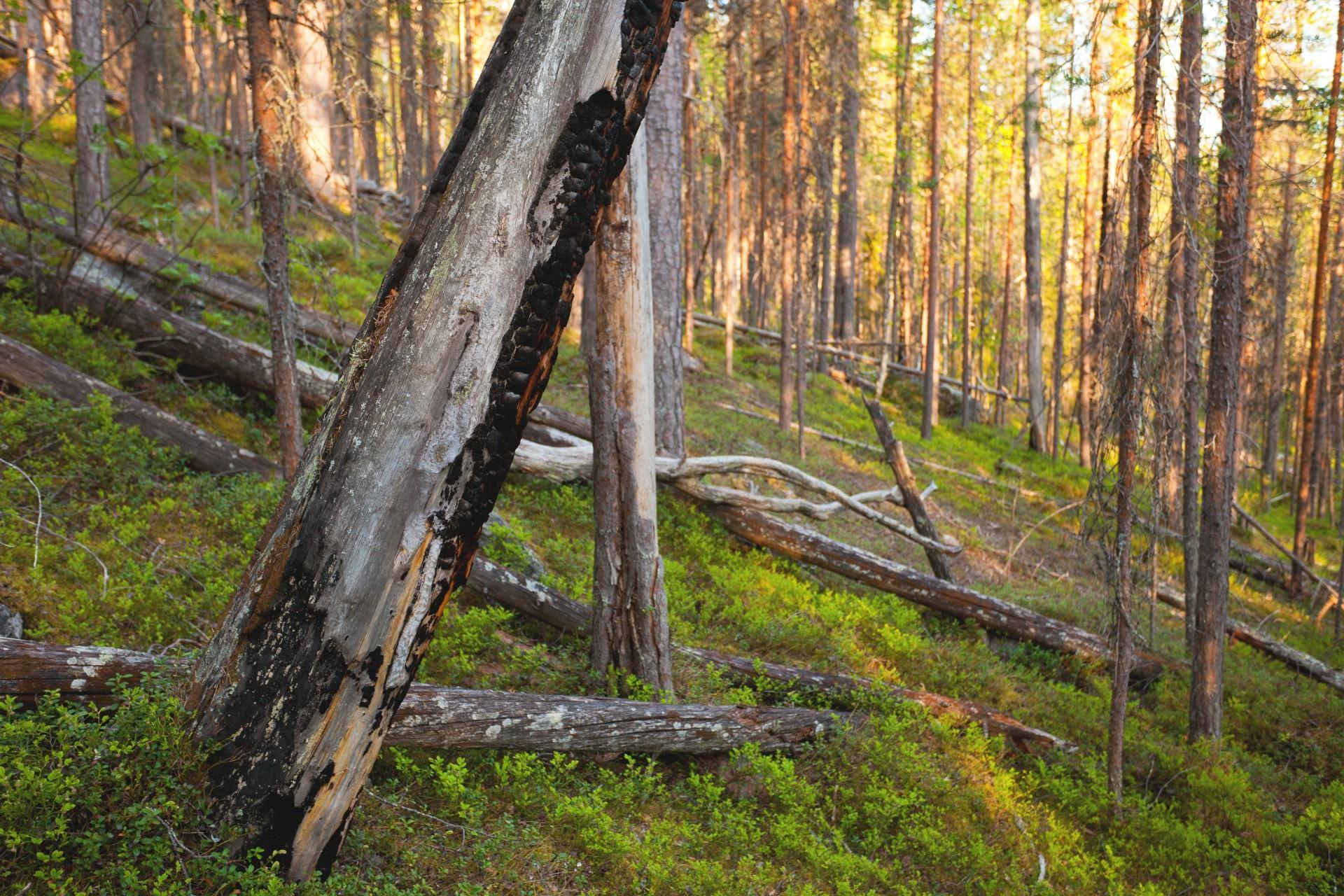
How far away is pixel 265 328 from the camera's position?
30.8ft

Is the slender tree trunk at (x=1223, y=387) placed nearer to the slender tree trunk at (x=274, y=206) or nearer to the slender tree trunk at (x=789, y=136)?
the slender tree trunk at (x=789, y=136)

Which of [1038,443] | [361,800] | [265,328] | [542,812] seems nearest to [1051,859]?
[542,812]

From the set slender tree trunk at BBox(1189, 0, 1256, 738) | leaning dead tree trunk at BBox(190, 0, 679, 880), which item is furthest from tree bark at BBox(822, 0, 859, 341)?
leaning dead tree trunk at BBox(190, 0, 679, 880)

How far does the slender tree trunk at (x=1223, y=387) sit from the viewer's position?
7789mm

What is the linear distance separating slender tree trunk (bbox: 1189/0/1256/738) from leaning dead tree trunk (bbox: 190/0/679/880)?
7364 mm

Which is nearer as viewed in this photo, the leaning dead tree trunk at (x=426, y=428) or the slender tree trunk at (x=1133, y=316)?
the leaning dead tree trunk at (x=426, y=428)

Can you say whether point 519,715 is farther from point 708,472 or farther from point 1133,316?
point 1133,316

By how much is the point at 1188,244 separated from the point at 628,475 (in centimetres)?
566

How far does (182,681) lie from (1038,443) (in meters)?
20.7

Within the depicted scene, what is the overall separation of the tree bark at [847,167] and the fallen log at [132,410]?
16621 millimetres

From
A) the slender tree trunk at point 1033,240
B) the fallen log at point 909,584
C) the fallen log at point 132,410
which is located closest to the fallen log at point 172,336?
the fallen log at point 132,410

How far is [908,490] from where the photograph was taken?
9656 millimetres

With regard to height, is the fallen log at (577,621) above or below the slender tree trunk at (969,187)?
below

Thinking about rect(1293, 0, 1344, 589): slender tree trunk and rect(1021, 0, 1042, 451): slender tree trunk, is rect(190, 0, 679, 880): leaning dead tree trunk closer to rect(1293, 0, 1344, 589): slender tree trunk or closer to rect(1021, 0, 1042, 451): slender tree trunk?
rect(1293, 0, 1344, 589): slender tree trunk
